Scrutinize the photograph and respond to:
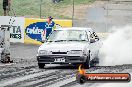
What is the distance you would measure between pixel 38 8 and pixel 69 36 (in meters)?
25.4

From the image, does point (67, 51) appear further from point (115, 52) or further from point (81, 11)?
point (81, 11)

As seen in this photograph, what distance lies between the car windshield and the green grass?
876 inches

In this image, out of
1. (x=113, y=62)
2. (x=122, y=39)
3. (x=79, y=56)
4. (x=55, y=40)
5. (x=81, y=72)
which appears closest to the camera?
(x=81, y=72)

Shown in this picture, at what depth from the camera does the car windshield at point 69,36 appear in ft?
51.7

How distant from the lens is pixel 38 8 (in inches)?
1614

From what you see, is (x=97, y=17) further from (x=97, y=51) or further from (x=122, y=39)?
(x=97, y=51)

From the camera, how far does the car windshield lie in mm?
15766

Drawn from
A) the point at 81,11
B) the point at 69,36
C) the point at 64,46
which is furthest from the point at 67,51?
the point at 81,11

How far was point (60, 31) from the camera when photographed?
16.4m

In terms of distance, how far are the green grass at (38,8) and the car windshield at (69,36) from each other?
2226cm

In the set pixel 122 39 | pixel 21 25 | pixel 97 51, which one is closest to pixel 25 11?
pixel 21 25

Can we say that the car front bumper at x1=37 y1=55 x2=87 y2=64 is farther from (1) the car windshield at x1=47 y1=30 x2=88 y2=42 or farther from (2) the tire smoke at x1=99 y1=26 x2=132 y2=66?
(2) the tire smoke at x1=99 y1=26 x2=132 y2=66

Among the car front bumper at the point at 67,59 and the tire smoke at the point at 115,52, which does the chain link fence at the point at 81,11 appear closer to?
the tire smoke at the point at 115,52

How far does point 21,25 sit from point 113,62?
12712 mm
